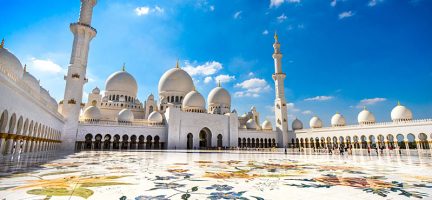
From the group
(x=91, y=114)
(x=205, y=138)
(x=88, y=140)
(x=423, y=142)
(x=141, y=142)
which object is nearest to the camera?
(x=423, y=142)

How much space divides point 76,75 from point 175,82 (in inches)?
601

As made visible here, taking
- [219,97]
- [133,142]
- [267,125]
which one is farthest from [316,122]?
[133,142]

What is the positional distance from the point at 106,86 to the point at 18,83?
23646 mm

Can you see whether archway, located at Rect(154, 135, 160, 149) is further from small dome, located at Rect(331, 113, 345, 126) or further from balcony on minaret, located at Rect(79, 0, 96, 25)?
small dome, located at Rect(331, 113, 345, 126)

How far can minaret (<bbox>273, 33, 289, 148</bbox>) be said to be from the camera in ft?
116

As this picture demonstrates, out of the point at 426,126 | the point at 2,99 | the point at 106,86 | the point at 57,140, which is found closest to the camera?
the point at 2,99

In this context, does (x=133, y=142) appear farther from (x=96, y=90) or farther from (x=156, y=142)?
(x=96, y=90)

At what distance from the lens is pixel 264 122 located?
39.1m

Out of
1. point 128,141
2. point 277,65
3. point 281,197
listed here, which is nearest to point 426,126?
point 277,65

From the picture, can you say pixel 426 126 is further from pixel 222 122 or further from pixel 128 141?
pixel 128 141

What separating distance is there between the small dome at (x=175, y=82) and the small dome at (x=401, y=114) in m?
27.0

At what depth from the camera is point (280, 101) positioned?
35.3m

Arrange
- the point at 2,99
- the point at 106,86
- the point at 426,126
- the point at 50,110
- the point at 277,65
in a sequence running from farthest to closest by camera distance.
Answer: the point at 277,65
the point at 106,86
the point at 426,126
the point at 50,110
the point at 2,99

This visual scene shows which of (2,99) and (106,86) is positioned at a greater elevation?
(106,86)
